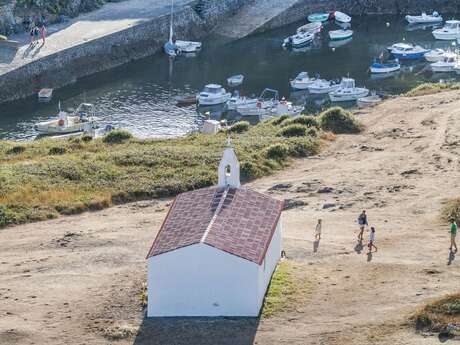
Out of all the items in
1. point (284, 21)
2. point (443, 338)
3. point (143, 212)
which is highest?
point (443, 338)

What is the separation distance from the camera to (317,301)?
128 ft

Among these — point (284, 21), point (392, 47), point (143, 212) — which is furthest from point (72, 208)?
point (284, 21)

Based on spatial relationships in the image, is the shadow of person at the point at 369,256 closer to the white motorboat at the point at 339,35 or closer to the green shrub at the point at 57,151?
the green shrub at the point at 57,151

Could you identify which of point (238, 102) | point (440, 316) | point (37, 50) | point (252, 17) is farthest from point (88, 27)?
point (440, 316)

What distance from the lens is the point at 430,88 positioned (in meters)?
79.9

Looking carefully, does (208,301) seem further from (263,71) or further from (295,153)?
(263,71)

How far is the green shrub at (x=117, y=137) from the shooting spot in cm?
6588

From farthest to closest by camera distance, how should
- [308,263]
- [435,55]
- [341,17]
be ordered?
1. [341,17]
2. [435,55]
3. [308,263]

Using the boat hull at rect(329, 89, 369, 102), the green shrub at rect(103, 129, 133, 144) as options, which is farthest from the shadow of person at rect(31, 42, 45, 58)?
the boat hull at rect(329, 89, 369, 102)

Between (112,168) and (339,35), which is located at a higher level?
(112,168)

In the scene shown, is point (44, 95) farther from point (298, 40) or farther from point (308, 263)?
point (308, 263)

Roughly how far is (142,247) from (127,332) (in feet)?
27.8

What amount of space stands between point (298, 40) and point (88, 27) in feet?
59.4

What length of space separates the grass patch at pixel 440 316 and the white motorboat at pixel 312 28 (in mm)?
65354
